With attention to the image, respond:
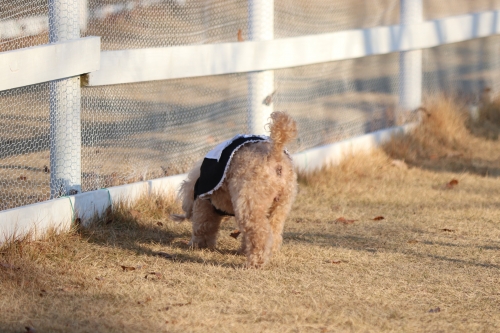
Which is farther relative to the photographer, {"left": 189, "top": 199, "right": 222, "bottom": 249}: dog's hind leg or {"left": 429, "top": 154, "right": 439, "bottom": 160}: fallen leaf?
{"left": 429, "top": 154, "right": 439, "bottom": 160}: fallen leaf

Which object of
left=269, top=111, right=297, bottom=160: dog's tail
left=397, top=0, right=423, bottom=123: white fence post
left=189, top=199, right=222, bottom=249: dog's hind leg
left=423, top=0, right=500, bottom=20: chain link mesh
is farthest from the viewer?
left=423, top=0, right=500, bottom=20: chain link mesh

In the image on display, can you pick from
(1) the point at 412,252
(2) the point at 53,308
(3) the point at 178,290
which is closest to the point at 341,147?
(1) the point at 412,252

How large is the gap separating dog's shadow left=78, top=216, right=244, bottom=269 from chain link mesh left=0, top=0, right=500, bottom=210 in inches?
14.1

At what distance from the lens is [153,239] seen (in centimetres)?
551

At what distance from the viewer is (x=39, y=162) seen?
17.8 ft

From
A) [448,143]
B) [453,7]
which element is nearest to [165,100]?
[448,143]

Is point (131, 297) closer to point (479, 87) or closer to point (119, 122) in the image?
point (119, 122)

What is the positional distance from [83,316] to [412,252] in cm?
243

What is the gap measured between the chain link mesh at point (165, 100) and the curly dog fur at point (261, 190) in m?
1.29

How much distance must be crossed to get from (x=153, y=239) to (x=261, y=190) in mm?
1141

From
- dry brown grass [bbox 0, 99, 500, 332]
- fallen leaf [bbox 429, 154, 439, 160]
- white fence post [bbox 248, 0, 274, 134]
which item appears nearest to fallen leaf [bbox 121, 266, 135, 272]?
dry brown grass [bbox 0, 99, 500, 332]

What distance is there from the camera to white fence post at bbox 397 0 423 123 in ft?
29.5

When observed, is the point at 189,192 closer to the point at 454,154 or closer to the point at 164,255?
the point at 164,255

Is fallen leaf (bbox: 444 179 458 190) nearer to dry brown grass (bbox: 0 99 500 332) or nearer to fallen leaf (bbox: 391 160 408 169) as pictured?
dry brown grass (bbox: 0 99 500 332)
